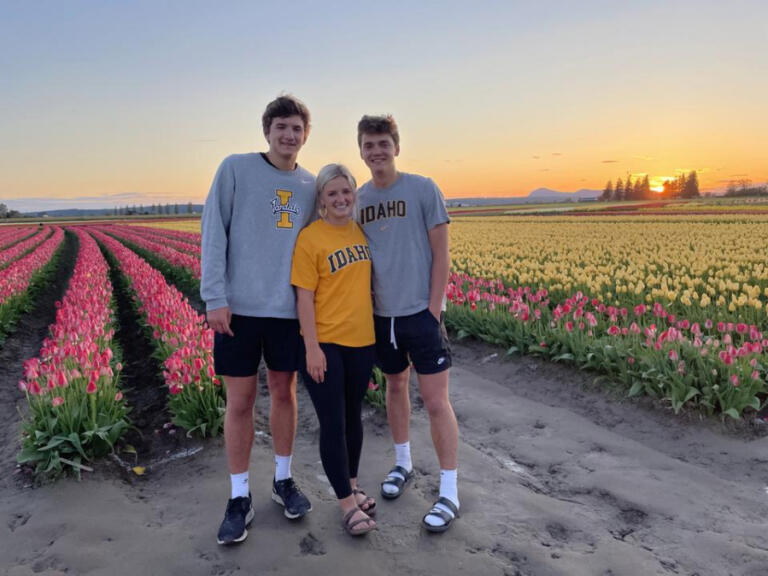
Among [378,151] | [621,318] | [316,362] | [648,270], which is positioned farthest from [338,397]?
[648,270]

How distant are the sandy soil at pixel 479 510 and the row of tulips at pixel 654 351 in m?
0.26

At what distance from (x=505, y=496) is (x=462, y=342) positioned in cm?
421

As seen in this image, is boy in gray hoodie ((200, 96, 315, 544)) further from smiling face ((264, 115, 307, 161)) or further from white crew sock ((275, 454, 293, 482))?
white crew sock ((275, 454, 293, 482))

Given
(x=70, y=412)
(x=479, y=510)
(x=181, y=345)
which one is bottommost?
(x=479, y=510)

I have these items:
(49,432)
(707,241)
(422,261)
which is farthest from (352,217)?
(707,241)

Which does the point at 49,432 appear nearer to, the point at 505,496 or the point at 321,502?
the point at 321,502

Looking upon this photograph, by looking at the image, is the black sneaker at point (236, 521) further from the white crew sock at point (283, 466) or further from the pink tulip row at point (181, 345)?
the pink tulip row at point (181, 345)

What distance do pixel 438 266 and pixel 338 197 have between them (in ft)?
2.21

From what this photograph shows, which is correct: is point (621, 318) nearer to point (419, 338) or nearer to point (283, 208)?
point (419, 338)

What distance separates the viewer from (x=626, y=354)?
5484 mm

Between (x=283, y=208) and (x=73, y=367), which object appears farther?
(x=73, y=367)

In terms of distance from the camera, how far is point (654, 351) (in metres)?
5.28

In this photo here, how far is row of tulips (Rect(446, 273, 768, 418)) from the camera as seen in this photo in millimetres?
4688

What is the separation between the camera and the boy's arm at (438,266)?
3.06m
